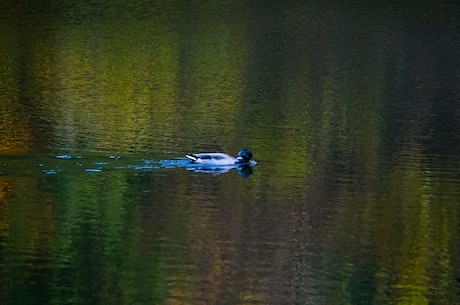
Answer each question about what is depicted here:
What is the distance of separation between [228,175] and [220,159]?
54 cm

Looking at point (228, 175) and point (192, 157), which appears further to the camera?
point (192, 157)

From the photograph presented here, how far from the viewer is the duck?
23.6 metres

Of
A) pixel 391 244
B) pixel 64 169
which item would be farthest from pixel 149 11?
pixel 391 244

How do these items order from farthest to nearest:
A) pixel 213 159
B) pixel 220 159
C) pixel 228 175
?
pixel 220 159
pixel 213 159
pixel 228 175

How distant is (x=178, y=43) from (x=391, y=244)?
29662 millimetres

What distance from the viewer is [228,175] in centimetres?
2347

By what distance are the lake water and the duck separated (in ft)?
0.97

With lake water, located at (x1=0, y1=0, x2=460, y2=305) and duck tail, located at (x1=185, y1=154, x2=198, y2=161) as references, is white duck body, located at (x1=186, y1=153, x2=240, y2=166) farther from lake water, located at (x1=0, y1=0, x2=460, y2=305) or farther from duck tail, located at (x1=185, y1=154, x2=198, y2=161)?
lake water, located at (x1=0, y1=0, x2=460, y2=305)

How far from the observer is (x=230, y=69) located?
134 feet

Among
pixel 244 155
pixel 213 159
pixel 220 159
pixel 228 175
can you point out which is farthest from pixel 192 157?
pixel 244 155

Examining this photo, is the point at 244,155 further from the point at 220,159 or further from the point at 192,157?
the point at 192,157

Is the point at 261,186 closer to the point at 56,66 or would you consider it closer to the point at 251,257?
the point at 251,257

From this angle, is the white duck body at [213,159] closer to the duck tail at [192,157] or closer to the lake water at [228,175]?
the duck tail at [192,157]

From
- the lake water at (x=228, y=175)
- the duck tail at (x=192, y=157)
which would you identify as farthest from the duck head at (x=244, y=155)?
the duck tail at (x=192, y=157)
